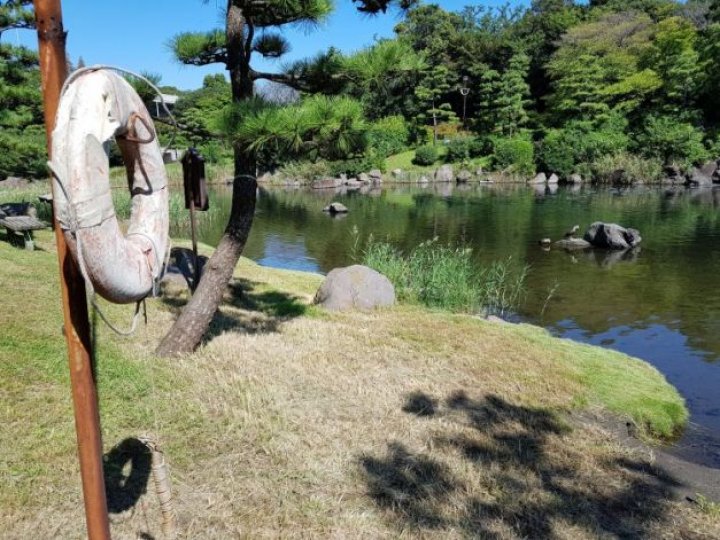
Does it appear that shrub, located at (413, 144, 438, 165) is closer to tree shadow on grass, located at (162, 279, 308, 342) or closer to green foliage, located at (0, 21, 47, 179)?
green foliage, located at (0, 21, 47, 179)

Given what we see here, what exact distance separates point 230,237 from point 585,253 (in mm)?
10510

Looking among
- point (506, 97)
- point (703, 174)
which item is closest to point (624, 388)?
point (703, 174)

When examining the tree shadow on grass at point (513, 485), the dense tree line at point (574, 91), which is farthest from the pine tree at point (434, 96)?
the tree shadow on grass at point (513, 485)

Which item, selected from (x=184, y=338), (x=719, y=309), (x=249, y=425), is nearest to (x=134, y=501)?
(x=249, y=425)

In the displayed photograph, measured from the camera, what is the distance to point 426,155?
36.1 m

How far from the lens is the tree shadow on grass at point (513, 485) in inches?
114

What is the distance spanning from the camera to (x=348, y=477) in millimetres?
3160

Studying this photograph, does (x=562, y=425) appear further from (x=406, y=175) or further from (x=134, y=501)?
(x=406, y=175)

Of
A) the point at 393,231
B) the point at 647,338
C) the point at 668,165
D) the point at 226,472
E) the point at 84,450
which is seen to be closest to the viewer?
the point at 84,450

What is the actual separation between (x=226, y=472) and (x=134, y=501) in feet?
1.55

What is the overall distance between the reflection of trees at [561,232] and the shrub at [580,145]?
4334 millimetres

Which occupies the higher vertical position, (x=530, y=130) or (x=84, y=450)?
(x=530, y=130)

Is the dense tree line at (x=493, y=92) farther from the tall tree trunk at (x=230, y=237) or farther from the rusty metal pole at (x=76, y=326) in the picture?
the rusty metal pole at (x=76, y=326)

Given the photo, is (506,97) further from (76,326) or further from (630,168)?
(76,326)
